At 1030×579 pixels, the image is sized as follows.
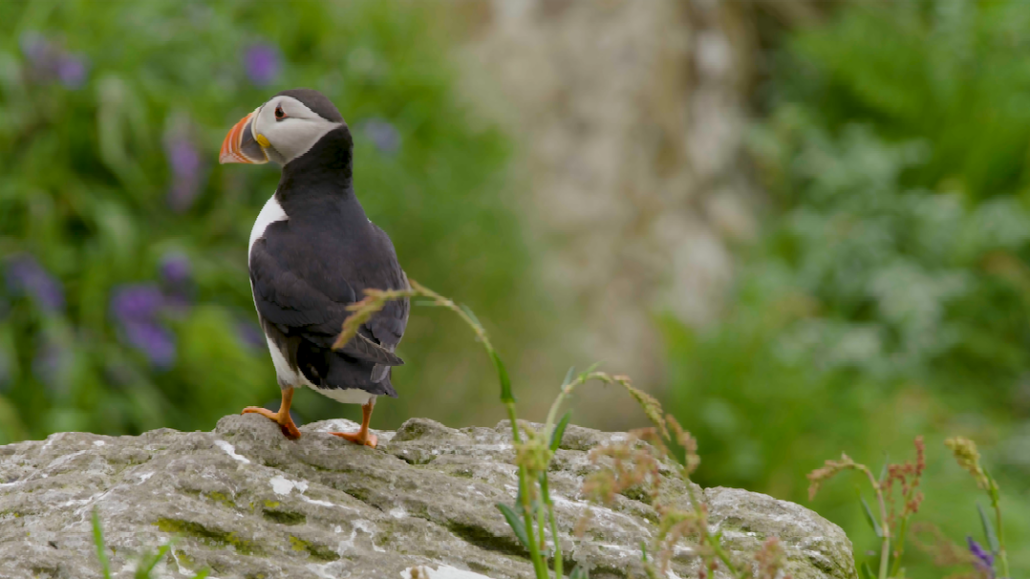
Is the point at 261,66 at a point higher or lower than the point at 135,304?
higher

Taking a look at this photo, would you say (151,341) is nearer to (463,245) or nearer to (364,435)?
(463,245)

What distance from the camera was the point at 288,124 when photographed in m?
2.34

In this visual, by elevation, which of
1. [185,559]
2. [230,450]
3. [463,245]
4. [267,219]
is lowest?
[185,559]

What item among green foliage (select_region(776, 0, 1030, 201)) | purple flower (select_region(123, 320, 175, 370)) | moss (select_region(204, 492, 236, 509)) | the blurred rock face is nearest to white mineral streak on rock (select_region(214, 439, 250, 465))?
moss (select_region(204, 492, 236, 509))

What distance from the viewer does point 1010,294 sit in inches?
241

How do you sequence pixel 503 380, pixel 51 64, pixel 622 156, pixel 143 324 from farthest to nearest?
pixel 622 156, pixel 51 64, pixel 143 324, pixel 503 380

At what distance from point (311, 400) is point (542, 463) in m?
A: 3.47

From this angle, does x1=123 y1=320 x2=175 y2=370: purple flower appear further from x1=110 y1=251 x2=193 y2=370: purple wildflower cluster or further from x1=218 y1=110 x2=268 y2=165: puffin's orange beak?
x1=218 y1=110 x2=268 y2=165: puffin's orange beak

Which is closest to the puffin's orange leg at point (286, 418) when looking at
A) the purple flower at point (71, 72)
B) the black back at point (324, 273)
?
the black back at point (324, 273)

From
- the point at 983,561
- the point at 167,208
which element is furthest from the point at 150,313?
the point at 983,561

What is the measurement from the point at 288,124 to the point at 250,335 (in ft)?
8.28

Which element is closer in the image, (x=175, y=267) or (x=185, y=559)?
(x=185, y=559)

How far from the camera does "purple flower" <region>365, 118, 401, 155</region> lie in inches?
200

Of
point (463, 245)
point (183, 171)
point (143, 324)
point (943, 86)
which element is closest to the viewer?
point (143, 324)
